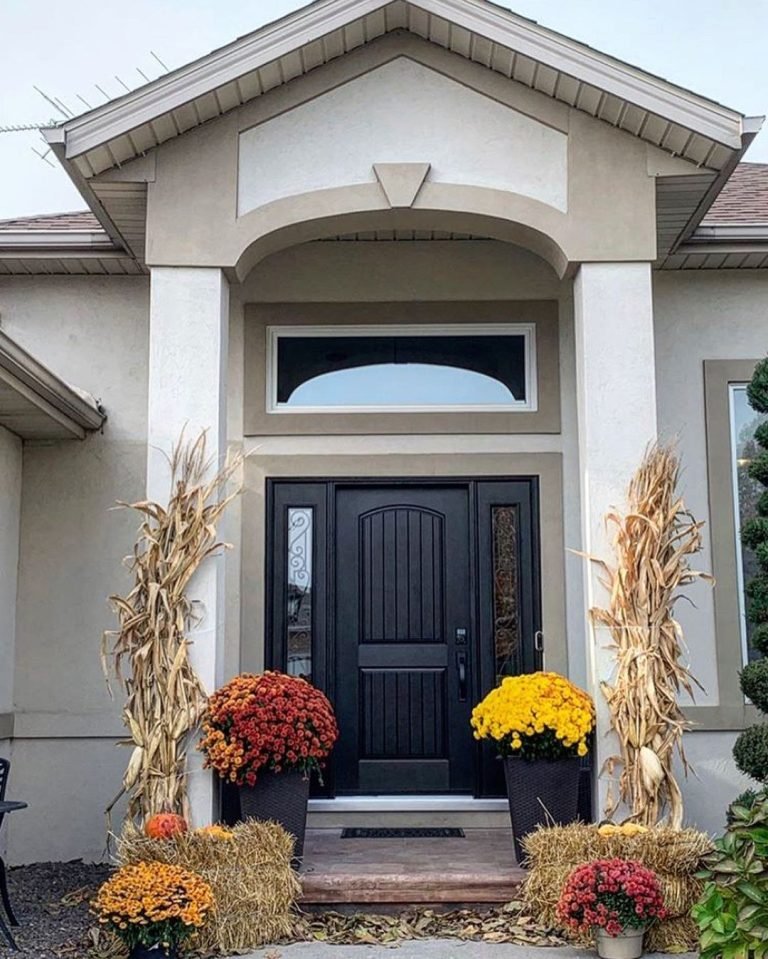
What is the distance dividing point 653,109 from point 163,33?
16.3 metres

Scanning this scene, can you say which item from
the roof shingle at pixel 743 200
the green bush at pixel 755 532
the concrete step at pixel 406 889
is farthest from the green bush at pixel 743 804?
the roof shingle at pixel 743 200

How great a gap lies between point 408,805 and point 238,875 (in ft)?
7.09

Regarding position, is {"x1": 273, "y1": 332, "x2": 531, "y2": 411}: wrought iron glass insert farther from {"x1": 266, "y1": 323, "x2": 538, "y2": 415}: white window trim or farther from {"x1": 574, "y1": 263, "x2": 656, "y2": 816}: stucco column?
{"x1": 574, "y1": 263, "x2": 656, "y2": 816}: stucco column

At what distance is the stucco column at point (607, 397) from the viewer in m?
6.25

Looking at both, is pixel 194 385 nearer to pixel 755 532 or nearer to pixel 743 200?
pixel 755 532

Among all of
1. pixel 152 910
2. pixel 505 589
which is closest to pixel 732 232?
pixel 505 589

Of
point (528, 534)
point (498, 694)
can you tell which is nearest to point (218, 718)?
point (498, 694)

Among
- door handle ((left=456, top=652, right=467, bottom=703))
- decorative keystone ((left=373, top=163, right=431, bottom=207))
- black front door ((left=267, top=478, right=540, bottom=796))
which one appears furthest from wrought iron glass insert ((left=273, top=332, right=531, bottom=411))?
door handle ((left=456, top=652, right=467, bottom=703))

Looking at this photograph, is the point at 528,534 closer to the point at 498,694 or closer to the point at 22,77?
the point at 498,694

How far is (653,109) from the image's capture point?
247 inches

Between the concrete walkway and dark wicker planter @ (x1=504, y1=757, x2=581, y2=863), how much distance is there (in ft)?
2.46

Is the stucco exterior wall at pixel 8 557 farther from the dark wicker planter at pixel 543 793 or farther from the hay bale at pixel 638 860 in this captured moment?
the hay bale at pixel 638 860

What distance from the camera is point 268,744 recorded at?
5.82 metres

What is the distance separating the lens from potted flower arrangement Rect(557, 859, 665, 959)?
510 cm
